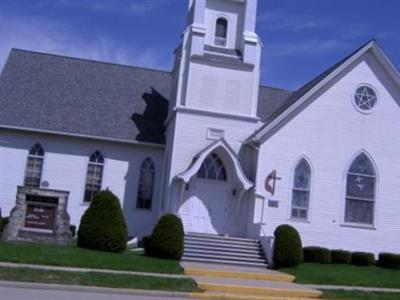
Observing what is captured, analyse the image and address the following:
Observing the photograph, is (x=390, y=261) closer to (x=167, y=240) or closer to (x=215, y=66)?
(x=167, y=240)

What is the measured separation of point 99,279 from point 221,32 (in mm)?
17504

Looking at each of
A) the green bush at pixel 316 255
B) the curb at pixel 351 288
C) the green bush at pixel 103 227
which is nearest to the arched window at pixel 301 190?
the green bush at pixel 316 255

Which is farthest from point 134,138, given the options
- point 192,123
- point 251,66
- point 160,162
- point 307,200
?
point 307,200

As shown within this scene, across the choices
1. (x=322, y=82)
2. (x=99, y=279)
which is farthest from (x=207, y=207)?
(x=99, y=279)

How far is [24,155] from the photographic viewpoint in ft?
99.9

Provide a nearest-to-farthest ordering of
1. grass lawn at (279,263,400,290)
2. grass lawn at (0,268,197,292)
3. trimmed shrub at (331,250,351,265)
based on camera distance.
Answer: grass lawn at (0,268,197,292), grass lawn at (279,263,400,290), trimmed shrub at (331,250,351,265)

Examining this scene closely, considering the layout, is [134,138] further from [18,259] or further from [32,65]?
[18,259]

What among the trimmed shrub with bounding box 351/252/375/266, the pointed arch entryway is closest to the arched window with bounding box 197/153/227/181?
the pointed arch entryway

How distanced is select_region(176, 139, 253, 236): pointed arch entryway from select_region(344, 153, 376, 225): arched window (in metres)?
4.65

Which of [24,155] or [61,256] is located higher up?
[24,155]

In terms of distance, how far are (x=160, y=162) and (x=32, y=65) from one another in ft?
29.3

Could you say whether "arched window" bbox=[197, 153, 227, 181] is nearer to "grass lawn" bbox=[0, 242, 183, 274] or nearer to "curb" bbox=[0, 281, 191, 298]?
"grass lawn" bbox=[0, 242, 183, 274]

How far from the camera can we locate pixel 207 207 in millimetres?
28719

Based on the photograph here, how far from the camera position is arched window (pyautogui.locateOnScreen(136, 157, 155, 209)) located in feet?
102
